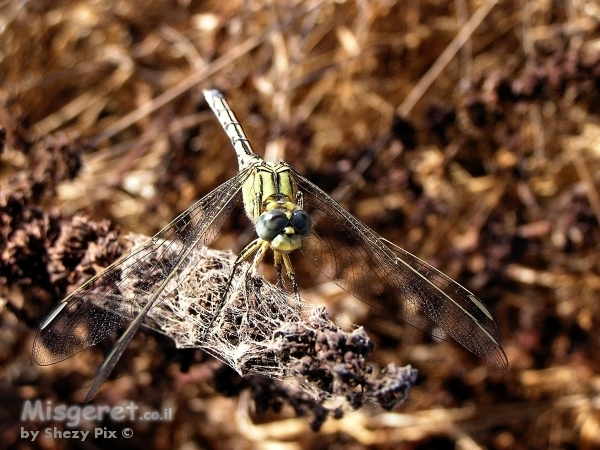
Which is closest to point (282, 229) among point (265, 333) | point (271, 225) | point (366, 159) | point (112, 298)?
point (271, 225)

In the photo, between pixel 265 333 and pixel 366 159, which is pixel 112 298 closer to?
pixel 265 333

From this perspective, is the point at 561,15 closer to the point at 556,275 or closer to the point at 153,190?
the point at 556,275

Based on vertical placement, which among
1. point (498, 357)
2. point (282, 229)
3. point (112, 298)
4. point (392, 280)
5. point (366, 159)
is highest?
point (366, 159)

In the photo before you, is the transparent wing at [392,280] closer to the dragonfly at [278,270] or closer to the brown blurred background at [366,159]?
the dragonfly at [278,270]

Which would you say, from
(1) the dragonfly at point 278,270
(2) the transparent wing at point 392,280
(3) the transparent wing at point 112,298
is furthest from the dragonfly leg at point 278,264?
(3) the transparent wing at point 112,298

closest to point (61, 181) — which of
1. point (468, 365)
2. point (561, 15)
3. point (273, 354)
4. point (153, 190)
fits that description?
point (153, 190)

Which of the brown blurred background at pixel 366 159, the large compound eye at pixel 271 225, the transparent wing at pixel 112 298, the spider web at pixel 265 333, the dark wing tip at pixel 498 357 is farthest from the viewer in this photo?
the brown blurred background at pixel 366 159

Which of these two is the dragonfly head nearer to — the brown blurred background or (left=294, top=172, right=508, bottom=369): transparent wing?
(left=294, top=172, right=508, bottom=369): transparent wing
